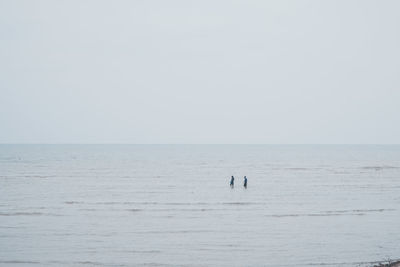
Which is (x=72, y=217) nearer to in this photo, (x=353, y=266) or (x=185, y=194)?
(x=185, y=194)

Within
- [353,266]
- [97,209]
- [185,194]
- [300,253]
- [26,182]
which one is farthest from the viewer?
[26,182]

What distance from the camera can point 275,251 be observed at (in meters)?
17.7

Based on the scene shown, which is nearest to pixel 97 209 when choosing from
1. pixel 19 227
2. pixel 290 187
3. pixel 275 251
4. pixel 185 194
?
pixel 19 227

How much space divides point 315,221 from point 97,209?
15.7m

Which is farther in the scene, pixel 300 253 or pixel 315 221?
pixel 315 221

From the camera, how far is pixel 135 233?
2102 centimetres

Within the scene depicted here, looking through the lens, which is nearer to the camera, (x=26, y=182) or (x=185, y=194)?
(x=185, y=194)

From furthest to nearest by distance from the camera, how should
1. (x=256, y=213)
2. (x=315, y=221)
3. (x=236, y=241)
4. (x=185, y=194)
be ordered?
1. (x=185, y=194)
2. (x=256, y=213)
3. (x=315, y=221)
4. (x=236, y=241)

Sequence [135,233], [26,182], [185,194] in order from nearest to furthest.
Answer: [135,233] < [185,194] < [26,182]

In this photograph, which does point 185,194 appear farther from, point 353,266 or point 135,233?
point 353,266

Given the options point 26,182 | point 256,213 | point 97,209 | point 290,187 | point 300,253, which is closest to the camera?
point 300,253

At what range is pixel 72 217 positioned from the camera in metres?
25.4

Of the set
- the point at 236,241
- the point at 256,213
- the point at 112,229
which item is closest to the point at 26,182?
the point at 112,229

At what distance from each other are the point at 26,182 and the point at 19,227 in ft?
87.3
